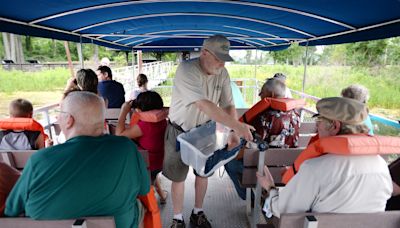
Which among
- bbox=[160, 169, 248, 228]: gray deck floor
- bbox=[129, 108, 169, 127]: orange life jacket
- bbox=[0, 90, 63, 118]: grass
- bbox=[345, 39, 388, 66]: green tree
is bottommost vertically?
bbox=[0, 90, 63, 118]: grass

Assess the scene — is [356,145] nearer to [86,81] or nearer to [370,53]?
[86,81]

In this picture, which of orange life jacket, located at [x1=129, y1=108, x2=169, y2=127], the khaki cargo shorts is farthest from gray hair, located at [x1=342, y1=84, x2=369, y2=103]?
orange life jacket, located at [x1=129, y1=108, x2=169, y2=127]

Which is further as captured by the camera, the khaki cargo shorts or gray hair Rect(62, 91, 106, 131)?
the khaki cargo shorts

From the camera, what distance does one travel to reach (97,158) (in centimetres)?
123

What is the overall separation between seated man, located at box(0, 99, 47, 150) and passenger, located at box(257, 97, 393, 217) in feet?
6.77

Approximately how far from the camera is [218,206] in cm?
294

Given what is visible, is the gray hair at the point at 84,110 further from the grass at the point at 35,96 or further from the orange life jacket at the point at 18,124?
the grass at the point at 35,96

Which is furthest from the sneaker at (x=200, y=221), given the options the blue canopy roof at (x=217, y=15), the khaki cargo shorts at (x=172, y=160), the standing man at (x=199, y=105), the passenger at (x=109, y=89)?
the passenger at (x=109, y=89)

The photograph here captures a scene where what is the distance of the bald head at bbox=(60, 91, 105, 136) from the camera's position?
1309mm

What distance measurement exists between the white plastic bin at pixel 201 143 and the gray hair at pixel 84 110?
2.64 feet

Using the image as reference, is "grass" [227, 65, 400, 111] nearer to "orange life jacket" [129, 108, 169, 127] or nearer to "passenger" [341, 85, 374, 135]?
"passenger" [341, 85, 374, 135]

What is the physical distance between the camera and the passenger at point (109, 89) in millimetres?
4035

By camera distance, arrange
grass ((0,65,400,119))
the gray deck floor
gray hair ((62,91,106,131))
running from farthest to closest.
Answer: grass ((0,65,400,119)) < the gray deck floor < gray hair ((62,91,106,131))

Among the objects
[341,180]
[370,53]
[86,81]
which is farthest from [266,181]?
[370,53]
